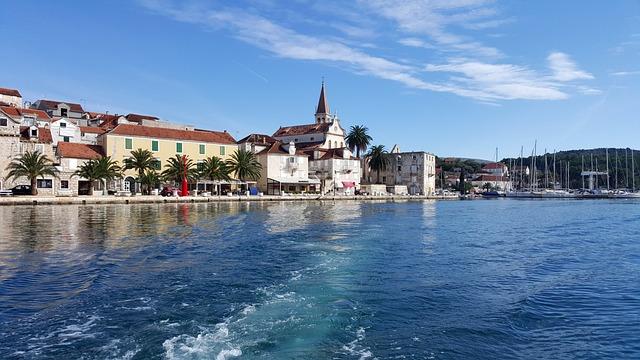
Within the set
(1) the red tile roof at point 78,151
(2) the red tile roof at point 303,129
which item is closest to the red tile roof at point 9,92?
(1) the red tile roof at point 78,151

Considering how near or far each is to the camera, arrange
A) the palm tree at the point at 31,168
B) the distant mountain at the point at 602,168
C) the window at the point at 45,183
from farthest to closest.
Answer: the distant mountain at the point at 602,168 < the window at the point at 45,183 < the palm tree at the point at 31,168

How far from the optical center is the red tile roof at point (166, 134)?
66.0 m

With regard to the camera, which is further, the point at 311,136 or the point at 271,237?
the point at 311,136

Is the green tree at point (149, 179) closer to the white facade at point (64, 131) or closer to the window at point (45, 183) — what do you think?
the window at point (45, 183)

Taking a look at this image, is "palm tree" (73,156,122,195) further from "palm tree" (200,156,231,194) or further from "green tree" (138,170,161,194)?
"palm tree" (200,156,231,194)

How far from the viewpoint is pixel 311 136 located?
3967 inches

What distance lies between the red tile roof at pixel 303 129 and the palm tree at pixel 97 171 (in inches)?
1872

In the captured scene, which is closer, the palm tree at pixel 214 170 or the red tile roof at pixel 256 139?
the palm tree at pixel 214 170

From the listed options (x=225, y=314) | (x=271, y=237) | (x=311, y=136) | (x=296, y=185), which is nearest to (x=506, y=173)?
(x=311, y=136)

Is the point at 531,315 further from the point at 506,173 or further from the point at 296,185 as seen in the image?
the point at 506,173

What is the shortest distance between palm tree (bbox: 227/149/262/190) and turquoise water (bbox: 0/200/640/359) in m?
49.9

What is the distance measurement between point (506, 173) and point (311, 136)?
11742 cm

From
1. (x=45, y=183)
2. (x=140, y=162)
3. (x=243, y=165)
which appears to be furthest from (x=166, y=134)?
(x=45, y=183)

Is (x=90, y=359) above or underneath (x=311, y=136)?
underneath
